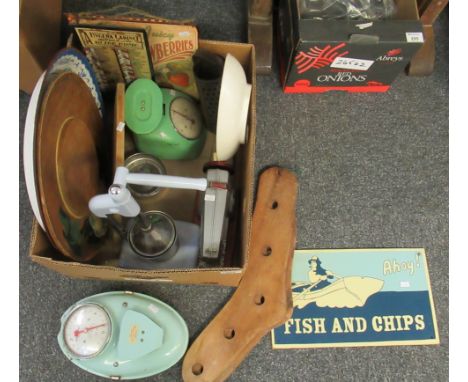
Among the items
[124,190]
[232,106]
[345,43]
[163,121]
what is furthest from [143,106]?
[345,43]

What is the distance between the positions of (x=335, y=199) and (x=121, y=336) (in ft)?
1.82

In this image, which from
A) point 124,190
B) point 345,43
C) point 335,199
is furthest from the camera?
point 335,199

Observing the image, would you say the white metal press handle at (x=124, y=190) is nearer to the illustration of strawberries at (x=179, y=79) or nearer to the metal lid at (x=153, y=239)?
the metal lid at (x=153, y=239)

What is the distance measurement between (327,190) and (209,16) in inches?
21.5

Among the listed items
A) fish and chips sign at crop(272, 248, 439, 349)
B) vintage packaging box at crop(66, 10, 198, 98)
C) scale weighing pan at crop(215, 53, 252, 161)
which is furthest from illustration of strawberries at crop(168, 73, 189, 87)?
fish and chips sign at crop(272, 248, 439, 349)

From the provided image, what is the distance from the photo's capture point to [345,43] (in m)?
0.81

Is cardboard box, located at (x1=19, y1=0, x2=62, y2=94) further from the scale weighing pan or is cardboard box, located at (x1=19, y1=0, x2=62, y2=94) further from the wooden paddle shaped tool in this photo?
the wooden paddle shaped tool

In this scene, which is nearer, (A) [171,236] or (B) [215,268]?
(B) [215,268]

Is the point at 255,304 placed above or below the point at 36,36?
below

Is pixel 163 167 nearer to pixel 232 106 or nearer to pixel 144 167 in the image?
pixel 144 167

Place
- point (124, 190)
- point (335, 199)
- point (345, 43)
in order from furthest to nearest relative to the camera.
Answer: point (335, 199) < point (345, 43) < point (124, 190)

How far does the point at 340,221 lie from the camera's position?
0.95 metres

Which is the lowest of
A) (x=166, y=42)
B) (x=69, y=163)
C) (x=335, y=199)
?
(x=335, y=199)

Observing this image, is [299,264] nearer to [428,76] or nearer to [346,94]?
[346,94]
